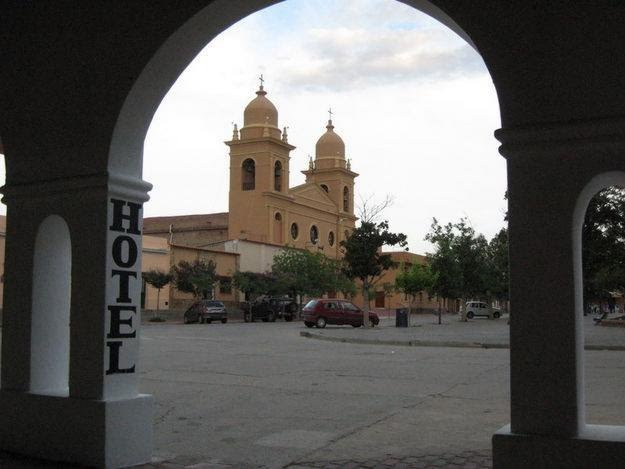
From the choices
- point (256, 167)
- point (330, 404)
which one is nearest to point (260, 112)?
point (256, 167)

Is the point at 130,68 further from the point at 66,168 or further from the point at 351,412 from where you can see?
the point at 351,412

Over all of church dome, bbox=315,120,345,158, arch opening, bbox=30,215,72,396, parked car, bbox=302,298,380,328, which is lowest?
parked car, bbox=302,298,380,328

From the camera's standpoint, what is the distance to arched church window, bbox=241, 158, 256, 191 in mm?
58969

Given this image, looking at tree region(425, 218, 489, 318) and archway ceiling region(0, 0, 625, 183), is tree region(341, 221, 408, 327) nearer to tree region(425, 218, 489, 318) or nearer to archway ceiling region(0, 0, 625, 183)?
tree region(425, 218, 489, 318)

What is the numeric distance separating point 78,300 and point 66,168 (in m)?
1.00

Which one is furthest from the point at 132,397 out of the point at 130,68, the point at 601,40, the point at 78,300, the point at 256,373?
the point at 256,373

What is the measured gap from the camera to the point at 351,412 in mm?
8281

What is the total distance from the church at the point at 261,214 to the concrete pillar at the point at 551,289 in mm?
42664

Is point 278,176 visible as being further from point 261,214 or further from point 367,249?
point 367,249

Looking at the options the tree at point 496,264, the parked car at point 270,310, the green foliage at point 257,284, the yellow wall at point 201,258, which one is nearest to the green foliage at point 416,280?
Result: the tree at point 496,264

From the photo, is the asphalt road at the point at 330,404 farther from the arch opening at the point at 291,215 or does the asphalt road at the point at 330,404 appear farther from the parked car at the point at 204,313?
the arch opening at the point at 291,215

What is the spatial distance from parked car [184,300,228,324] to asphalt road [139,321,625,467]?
24.0m

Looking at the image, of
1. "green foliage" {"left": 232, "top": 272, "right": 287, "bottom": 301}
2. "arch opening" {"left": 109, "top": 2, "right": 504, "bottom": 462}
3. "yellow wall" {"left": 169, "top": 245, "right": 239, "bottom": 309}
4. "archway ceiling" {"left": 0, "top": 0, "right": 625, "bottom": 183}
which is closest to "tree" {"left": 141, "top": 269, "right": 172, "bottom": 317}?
"yellow wall" {"left": 169, "top": 245, "right": 239, "bottom": 309}

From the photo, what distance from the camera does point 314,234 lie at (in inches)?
2547
